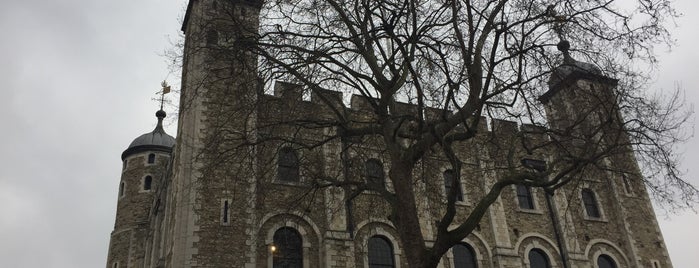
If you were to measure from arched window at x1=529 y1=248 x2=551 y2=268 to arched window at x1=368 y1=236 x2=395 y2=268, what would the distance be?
5.49 m

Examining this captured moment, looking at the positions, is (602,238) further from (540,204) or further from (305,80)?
(305,80)

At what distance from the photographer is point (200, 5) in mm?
20141

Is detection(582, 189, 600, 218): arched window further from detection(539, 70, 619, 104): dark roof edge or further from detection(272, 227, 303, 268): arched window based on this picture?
detection(272, 227, 303, 268): arched window

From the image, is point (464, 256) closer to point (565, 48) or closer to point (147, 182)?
point (565, 48)

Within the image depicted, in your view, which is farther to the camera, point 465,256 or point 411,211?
point 465,256

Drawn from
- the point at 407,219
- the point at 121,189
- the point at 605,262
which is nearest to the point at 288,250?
the point at 407,219

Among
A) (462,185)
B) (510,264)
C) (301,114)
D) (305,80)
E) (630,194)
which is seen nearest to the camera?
(305,80)

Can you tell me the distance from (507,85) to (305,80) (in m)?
4.21

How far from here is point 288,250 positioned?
55.4ft

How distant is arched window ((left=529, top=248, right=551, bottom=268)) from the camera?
20.0 m

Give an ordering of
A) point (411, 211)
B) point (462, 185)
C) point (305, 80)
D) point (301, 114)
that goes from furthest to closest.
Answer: point (462, 185) → point (301, 114) → point (305, 80) → point (411, 211)

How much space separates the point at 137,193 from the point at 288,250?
14.3m

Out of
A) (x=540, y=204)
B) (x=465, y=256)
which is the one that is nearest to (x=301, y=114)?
(x=465, y=256)

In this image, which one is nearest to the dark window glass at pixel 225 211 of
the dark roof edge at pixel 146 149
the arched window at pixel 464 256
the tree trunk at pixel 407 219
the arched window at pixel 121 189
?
the tree trunk at pixel 407 219
